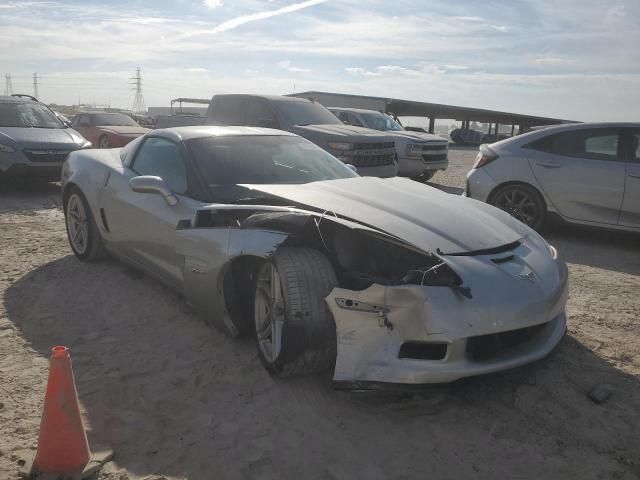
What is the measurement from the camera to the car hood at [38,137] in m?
8.88

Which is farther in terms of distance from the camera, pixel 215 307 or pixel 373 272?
pixel 215 307

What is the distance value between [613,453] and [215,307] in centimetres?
228

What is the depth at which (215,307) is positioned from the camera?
11.3 ft

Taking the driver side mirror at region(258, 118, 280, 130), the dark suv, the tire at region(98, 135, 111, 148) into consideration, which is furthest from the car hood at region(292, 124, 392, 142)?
the tire at region(98, 135, 111, 148)

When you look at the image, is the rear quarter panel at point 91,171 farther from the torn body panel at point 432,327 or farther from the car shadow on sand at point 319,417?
the torn body panel at point 432,327

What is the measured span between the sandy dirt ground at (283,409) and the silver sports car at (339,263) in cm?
24

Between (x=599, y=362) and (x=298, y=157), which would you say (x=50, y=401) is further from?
(x=599, y=362)

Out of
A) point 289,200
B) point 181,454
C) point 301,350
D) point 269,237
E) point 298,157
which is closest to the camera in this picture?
point 181,454

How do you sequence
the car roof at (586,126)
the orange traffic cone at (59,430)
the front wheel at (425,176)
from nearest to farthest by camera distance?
1. the orange traffic cone at (59,430)
2. the car roof at (586,126)
3. the front wheel at (425,176)

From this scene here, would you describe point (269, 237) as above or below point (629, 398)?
above

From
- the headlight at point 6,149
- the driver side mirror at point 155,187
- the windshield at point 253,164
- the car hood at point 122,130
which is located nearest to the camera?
the driver side mirror at point 155,187

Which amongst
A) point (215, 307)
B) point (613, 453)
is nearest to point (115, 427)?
point (215, 307)

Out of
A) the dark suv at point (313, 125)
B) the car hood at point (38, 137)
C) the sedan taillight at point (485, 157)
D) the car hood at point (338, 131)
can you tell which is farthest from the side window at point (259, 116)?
the sedan taillight at point (485, 157)

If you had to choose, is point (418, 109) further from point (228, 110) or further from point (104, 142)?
point (228, 110)
